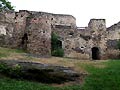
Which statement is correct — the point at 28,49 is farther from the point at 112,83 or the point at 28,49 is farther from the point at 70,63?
the point at 112,83

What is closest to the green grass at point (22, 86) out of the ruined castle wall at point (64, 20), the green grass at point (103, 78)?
the green grass at point (103, 78)

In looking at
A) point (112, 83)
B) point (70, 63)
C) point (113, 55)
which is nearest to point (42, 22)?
point (70, 63)

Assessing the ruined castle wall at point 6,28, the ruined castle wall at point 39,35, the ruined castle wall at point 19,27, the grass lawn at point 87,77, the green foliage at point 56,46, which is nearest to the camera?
the grass lawn at point 87,77

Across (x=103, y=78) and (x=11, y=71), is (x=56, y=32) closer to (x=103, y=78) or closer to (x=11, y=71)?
(x=103, y=78)

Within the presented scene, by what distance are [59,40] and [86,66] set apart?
872 centimetres

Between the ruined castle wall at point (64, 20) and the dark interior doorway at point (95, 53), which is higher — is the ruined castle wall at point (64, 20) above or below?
above

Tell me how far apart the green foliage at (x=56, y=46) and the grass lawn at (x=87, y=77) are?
462cm

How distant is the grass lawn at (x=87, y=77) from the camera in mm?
20453

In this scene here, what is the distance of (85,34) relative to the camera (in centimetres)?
3531

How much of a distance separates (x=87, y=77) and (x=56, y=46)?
401 inches

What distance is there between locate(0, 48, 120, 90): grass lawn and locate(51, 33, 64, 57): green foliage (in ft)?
15.1

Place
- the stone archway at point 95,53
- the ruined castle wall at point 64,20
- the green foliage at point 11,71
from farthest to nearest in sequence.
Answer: the ruined castle wall at point 64,20, the stone archway at point 95,53, the green foliage at point 11,71

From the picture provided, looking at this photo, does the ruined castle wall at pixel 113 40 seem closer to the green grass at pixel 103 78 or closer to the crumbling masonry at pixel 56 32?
the crumbling masonry at pixel 56 32

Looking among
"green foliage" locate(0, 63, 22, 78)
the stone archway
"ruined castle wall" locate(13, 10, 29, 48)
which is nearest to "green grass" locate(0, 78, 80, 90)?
"green foliage" locate(0, 63, 22, 78)
